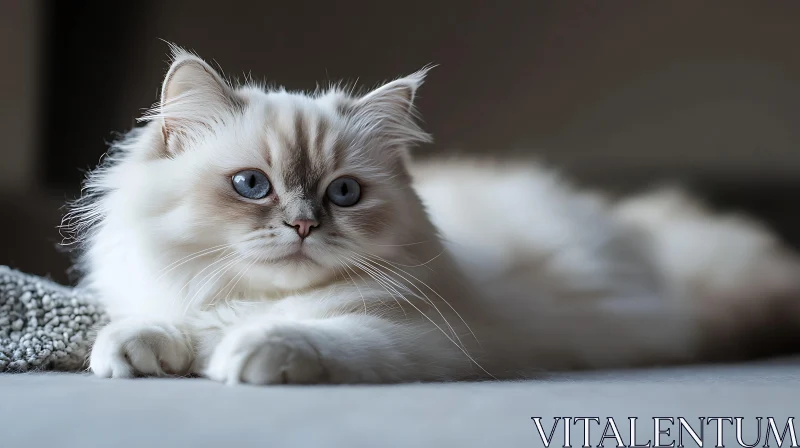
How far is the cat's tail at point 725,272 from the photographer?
196cm

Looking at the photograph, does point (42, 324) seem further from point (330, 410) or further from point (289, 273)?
point (330, 410)

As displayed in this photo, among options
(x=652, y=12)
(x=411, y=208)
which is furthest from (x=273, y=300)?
(x=652, y=12)

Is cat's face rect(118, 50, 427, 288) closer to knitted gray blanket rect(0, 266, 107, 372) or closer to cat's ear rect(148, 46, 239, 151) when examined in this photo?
cat's ear rect(148, 46, 239, 151)

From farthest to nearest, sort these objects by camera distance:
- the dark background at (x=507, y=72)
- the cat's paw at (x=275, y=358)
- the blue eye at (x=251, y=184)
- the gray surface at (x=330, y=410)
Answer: the dark background at (x=507, y=72) < the blue eye at (x=251, y=184) < the cat's paw at (x=275, y=358) < the gray surface at (x=330, y=410)

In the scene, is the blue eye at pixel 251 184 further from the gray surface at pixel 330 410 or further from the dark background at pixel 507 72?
the dark background at pixel 507 72

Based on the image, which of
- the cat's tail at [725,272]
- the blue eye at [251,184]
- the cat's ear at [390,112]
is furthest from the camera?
the cat's tail at [725,272]

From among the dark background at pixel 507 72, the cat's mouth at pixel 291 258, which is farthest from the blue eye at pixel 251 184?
the dark background at pixel 507 72

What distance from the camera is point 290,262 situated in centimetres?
124

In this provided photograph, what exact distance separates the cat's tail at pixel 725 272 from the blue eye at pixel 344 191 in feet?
3.56

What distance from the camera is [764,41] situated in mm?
3262

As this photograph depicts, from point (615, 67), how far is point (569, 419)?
265cm

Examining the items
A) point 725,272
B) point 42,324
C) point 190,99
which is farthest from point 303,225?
point 725,272

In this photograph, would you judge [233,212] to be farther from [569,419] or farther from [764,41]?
[764,41]

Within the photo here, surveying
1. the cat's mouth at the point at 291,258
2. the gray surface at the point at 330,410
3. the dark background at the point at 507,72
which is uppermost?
the dark background at the point at 507,72
